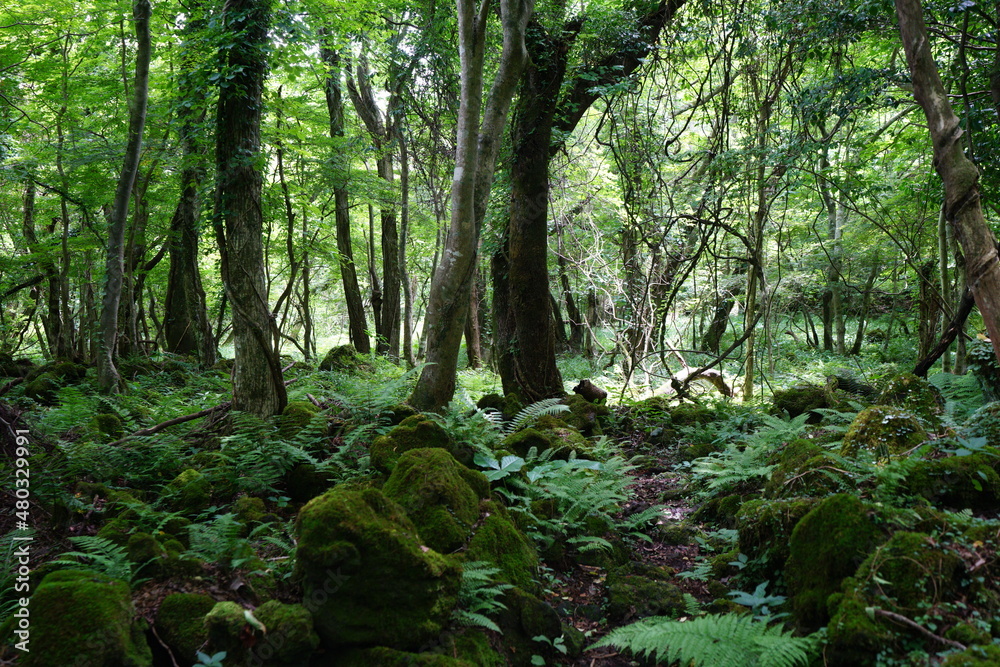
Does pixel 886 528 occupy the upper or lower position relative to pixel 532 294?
lower

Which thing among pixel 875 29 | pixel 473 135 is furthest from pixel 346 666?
pixel 875 29

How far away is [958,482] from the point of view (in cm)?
346

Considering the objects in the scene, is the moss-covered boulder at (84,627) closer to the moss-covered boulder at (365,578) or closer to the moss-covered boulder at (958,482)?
the moss-covered boulder at (365,578)

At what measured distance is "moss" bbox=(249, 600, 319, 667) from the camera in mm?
2529

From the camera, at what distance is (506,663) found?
3.11 metres

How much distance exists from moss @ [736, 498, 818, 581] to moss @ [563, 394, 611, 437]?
3.76 metres

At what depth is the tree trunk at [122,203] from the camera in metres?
7.12

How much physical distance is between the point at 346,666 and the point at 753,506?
296 centimetres

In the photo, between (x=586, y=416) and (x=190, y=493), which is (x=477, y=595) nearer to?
(x=190, y=493)

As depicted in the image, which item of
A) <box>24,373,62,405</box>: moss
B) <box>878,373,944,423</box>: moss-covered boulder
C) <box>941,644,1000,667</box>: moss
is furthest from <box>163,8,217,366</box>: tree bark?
<box>878,373,944,423</box>: moss-covered boulder

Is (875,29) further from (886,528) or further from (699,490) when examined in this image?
(886,528)

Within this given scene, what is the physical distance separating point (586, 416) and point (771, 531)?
438cm

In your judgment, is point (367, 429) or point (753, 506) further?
point (367, 429)

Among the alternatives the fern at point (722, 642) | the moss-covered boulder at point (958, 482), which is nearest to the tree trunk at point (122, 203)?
the fern at point (722, 642)
